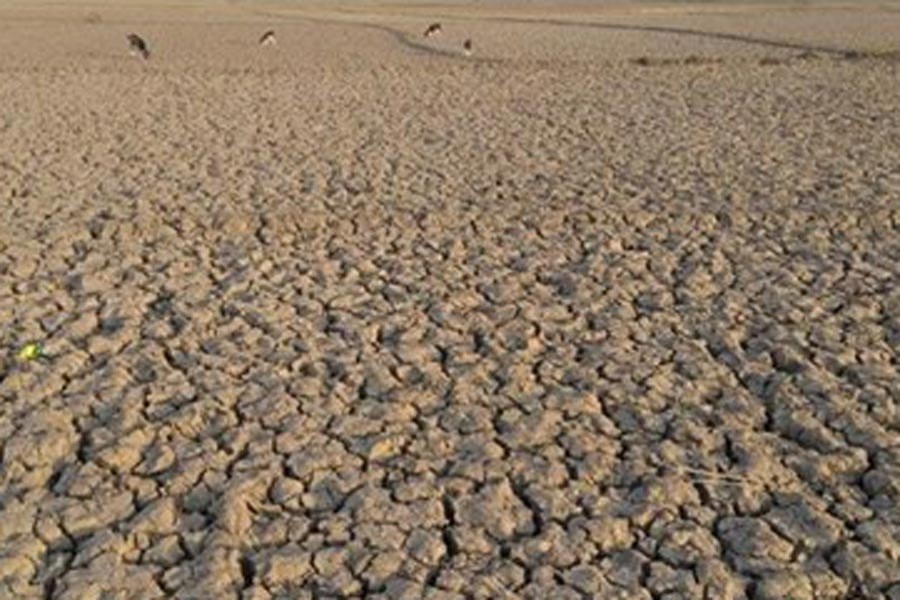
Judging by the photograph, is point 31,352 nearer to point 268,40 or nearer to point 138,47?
point 138,47

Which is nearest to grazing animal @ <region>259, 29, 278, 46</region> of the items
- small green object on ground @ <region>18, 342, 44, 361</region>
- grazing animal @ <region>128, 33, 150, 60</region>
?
grazing animal @ <region>128, 33, 150, 60</region>

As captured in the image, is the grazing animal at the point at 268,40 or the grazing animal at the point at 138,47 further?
Answer: the grazing animal at the point at 268,40

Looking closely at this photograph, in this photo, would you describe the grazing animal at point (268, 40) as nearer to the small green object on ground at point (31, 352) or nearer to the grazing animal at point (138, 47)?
the grazing animal at point (138, 47)

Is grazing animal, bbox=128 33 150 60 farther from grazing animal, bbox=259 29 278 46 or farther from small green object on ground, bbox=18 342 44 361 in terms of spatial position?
small green object on ground, bbox=18 342 44 361

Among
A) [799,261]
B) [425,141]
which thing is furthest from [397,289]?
[425,141]

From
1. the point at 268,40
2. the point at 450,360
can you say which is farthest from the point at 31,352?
the point at 268,40

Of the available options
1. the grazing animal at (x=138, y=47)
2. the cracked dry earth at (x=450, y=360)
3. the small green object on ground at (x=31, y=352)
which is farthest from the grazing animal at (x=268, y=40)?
the small green object on ground at (x=31, y=352)

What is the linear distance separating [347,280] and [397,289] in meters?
0.33

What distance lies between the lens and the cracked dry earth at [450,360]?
10.6 feet

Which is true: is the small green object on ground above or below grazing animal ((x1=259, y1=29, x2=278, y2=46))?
above

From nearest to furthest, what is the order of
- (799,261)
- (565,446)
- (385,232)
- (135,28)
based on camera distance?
1. (565,446)
2. (799,261)
3. (385,232)
4. (135,28)

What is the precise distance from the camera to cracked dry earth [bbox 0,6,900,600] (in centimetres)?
324

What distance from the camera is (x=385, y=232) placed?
638 cm

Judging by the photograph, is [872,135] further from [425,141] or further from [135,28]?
[135,28]
